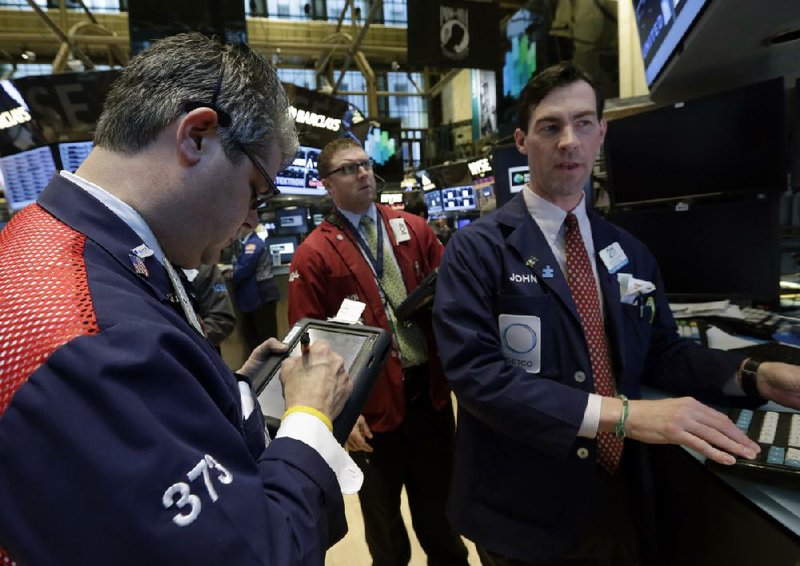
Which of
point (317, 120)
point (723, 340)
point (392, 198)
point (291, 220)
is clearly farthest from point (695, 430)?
point (392, 198)

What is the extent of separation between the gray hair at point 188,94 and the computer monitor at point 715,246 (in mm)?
1939

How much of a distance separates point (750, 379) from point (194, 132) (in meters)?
1.42

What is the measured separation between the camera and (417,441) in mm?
2219

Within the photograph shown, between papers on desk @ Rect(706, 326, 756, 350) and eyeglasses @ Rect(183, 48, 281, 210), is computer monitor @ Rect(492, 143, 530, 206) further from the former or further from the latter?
eyeglasses @ Rect(183, 48, 281, 210)

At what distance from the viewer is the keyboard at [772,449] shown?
90cm

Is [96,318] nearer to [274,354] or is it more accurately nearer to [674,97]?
[274,354]

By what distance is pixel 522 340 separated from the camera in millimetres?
1264

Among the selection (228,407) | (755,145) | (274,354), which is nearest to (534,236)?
(274,354)

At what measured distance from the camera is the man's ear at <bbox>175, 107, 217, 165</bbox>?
2.34 feet

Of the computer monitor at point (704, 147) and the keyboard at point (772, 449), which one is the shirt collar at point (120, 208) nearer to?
the keyboard at point (772, 449)

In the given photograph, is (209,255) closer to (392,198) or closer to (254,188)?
(254,188)

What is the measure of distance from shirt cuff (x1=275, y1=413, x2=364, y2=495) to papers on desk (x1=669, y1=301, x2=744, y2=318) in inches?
70.5

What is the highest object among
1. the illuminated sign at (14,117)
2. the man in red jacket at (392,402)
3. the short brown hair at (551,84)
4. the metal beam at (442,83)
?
the metal beam at (442,83)

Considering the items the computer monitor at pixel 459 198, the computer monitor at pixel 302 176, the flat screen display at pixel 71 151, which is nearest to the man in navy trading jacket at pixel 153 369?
the flat screen display at pixel 71 151
